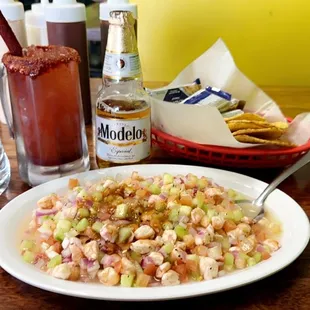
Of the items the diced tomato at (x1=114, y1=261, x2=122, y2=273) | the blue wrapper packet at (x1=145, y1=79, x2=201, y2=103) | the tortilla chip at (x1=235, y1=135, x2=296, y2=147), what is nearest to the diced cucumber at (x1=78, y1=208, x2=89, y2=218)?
the diced tomato at (x1=114, y1=261, x2=122, y2=273)

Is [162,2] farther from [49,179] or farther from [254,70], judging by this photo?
[49,179]

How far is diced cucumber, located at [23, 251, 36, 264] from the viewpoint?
0.68 meters

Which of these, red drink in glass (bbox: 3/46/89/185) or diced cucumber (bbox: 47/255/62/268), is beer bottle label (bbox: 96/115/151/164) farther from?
diced cucumber (bbox: 47/255/62/268)

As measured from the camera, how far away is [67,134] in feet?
3.10

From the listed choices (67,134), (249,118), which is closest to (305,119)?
(249,118)

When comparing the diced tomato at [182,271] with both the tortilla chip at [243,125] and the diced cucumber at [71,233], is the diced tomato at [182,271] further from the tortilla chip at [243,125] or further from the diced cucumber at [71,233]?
the tortilla chip at [243,125]

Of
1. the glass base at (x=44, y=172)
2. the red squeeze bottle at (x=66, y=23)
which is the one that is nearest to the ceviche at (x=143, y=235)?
the glass base at (x=44, y=172)

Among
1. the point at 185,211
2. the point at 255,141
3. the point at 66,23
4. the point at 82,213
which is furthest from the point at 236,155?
the point at 66,23

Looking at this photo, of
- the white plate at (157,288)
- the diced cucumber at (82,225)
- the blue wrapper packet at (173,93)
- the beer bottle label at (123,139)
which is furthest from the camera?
the blue wrapper packet at (173,93)

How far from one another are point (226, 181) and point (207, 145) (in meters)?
0.09

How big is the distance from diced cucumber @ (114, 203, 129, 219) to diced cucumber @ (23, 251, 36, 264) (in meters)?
0.13

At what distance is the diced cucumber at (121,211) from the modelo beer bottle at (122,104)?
229 mm

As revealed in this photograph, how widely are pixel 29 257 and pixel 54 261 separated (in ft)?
0.14

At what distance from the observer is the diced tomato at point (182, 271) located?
65 cm
